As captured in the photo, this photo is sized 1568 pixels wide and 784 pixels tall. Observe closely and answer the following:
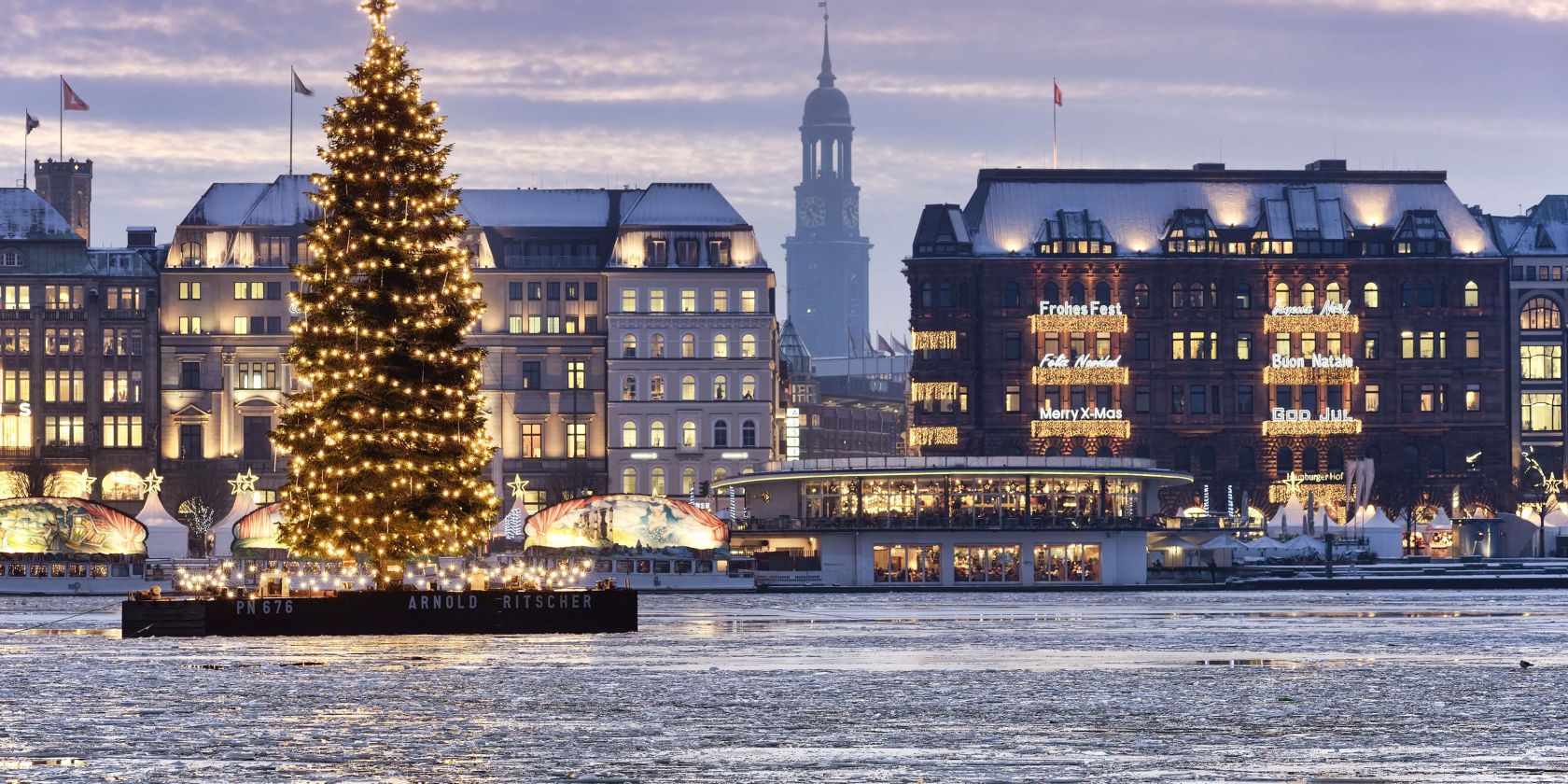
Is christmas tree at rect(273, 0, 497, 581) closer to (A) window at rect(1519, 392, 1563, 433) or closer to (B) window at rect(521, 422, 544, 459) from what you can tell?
(B) window at rect(521, 422, 544, 459)

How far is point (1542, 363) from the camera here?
603 feet

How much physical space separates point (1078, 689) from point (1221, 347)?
432 ft

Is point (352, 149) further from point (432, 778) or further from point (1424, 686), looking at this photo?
point (432, 778)

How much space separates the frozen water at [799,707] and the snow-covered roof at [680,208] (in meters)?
99.5

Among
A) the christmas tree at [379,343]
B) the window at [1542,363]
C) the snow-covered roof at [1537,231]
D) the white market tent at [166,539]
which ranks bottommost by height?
the white market tent at [166,539]

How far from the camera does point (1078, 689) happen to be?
52.3 meters

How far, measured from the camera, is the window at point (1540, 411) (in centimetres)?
18375

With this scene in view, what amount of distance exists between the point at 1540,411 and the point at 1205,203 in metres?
26.2

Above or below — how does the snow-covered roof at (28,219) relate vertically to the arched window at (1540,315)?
above

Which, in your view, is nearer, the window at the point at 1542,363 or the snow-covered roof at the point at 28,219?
the snow-covered roof at the point at 28,219

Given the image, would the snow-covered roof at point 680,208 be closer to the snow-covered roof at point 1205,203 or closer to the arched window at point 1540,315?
the snow-covered roof at point 1205,203

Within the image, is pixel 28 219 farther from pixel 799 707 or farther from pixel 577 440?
pixel 799 707

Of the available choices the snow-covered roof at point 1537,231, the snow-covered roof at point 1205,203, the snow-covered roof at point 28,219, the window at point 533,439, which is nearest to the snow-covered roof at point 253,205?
the snow-covered roof at point 28,219

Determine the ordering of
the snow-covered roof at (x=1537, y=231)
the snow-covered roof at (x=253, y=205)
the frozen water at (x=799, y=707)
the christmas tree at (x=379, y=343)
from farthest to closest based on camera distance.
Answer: the snow-covered roof at (x=1537, y=231)
the snow-covered roof at (x=253, y=205)
the christmas tree at (x=379, y=343)
the frozen water at (x=799, y=707)
